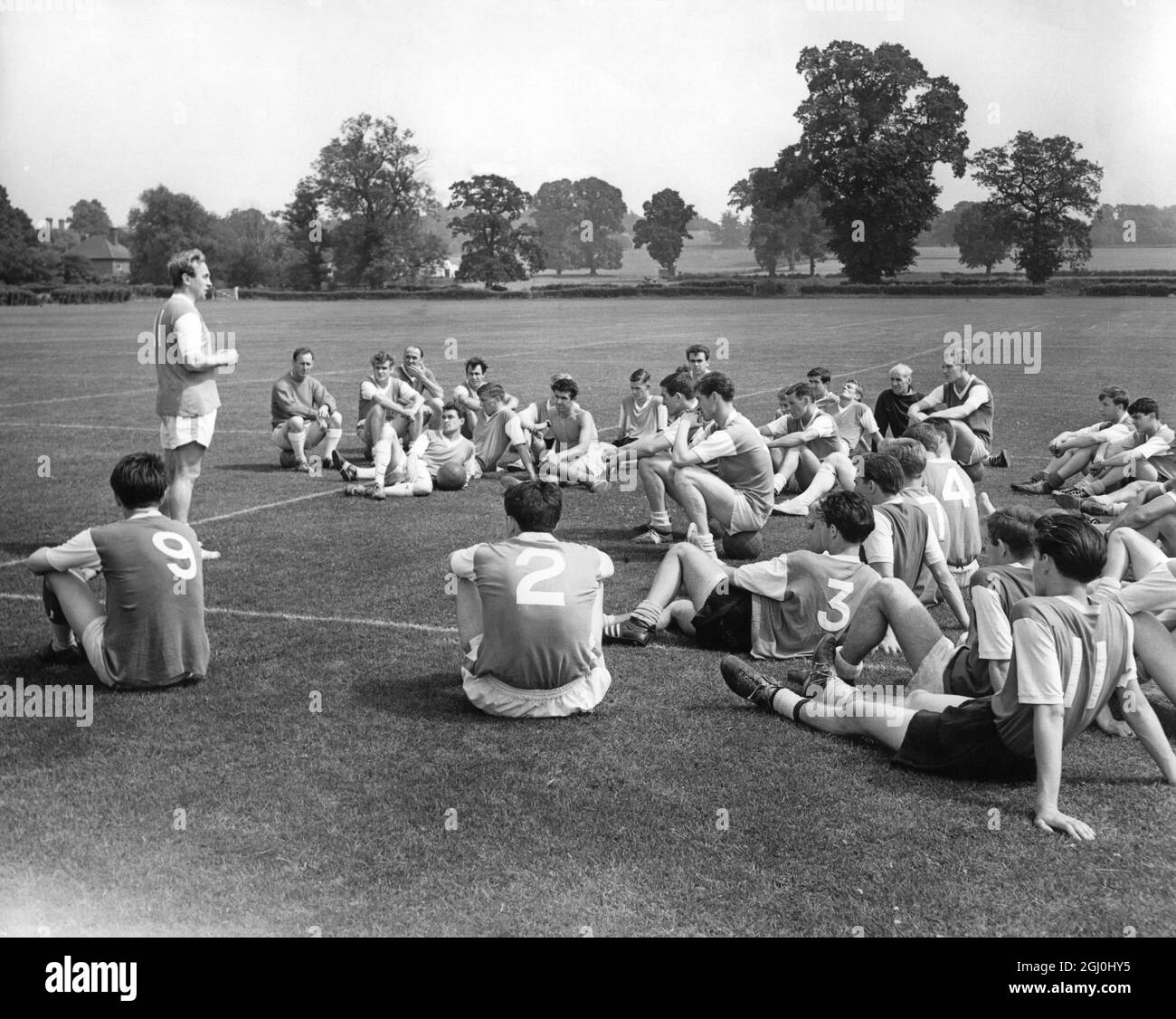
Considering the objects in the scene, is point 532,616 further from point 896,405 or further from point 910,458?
point 896,405

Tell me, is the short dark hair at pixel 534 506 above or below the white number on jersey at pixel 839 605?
above

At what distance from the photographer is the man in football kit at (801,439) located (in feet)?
41.7

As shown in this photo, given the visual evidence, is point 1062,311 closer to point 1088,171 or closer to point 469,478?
point 1088,171

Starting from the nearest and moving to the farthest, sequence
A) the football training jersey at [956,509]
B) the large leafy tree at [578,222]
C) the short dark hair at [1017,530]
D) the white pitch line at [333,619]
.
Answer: the short dark hair at [1017,530] → the white pitch line at [333,619] → the football training jersey at [956,509] → the large leafy tree at [578,222]

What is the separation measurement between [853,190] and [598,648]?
32359mm

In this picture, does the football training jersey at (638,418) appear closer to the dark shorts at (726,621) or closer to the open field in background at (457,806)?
the open field in background at (457,806)

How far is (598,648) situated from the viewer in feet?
23.3

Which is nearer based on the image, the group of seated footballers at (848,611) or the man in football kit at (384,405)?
the group of seated footballers at (848,611)

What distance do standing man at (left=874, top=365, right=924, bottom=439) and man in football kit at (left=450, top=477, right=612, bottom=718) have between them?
9.32 metres

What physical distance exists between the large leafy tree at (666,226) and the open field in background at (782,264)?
2.05 feet

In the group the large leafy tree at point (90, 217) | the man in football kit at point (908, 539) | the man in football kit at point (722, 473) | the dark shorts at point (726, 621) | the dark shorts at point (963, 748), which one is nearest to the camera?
the dark shorts at point (963, 748)

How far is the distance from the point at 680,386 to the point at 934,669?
19.9 ft

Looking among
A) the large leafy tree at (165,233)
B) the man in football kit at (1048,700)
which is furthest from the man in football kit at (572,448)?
the large leafy tree at (165,233)
